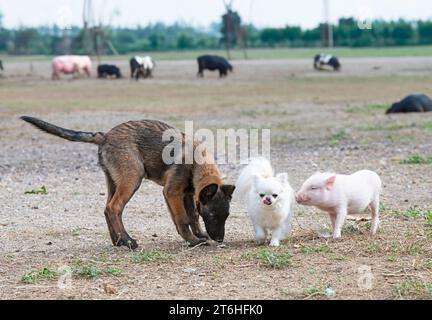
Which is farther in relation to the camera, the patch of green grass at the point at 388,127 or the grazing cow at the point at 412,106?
the grazing cow at the point at 412,106

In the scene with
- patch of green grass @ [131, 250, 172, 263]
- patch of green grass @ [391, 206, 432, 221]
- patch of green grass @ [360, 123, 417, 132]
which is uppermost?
patch of green grass @ [131, 250, 172, 263]

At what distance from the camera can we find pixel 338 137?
1736 centimetres

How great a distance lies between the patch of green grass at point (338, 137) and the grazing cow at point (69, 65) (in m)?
28.4

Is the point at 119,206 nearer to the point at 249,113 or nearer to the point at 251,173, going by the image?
the point at 251,173

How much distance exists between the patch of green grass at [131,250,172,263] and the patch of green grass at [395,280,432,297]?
193 cm

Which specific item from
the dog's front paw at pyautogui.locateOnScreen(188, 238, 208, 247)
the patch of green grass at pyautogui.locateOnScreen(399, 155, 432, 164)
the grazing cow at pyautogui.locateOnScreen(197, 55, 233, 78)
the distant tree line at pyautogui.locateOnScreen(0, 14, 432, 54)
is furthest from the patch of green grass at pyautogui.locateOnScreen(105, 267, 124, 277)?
the distant tree line at pyautogui.locateOnScreen(0, 14, 432, 54)

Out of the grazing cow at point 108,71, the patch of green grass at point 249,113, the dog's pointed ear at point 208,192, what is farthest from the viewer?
the grazing cow at point 108,71

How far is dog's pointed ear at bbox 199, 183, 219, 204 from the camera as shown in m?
8.13

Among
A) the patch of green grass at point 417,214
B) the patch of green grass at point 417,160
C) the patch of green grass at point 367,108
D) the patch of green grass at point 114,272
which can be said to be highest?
the patch of green grass at point 114,272

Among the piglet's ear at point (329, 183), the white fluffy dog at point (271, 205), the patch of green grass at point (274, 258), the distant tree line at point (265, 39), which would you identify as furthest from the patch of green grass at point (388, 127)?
the distant tree line at point (265, 39)

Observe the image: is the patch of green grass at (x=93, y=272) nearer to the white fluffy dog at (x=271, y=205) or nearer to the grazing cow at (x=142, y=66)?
the white fluffy dog at (x=271, y=205)

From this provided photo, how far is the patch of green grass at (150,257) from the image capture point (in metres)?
7.55

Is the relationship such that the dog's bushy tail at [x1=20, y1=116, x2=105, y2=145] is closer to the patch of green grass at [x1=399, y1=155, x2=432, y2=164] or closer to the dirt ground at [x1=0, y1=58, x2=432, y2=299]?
the dirt ground at [x1=0, y1=58, x2=432, y2=299]
